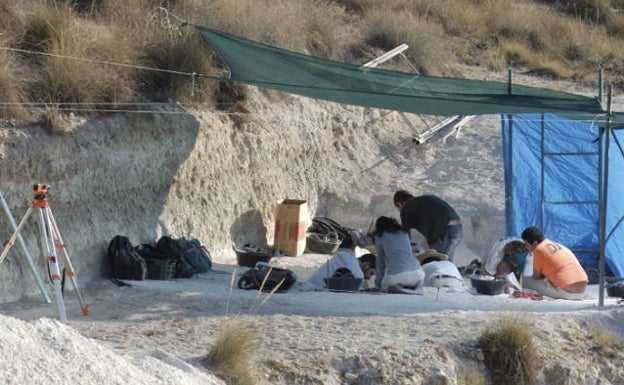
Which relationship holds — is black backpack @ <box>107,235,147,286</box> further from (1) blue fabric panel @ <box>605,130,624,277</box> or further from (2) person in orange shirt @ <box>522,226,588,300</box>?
(1) blue fabric panel @ <box>605,130,624,277</box>

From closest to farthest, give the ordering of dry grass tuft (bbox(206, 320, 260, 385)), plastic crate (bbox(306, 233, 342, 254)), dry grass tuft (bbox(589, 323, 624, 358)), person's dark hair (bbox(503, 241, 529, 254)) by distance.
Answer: dry grass tuft (bbox(206, 320, 260, 385)) → dry grass tuft (bbox(589, 323, 624, 358)) → person's dark hair (bbox(503, 241, 529, 254)) → plastic crate (bbox(306, 233, 342, 254))

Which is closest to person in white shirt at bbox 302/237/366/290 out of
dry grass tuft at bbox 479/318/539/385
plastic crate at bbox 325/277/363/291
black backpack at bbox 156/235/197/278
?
plastic crate at bbox 325/277/363/291

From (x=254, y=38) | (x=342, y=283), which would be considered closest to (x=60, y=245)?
(x=342, y=283)

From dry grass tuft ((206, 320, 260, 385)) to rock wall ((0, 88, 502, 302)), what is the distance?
337 centimetres

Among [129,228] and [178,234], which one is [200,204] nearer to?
[178,234]

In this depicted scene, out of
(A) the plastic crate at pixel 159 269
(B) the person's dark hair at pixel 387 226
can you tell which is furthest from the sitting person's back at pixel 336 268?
(A) the plastic crate at pixel 159 269

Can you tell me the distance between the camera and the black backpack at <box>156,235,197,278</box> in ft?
45.9

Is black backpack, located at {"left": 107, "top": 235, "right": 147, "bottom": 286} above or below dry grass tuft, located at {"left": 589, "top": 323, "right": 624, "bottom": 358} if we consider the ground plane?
above

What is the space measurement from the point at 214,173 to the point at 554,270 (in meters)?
4.80

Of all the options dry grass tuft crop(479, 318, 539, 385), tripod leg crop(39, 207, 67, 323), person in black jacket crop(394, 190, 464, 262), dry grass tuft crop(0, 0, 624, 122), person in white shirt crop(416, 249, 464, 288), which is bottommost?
dry grass tuft crop(479, 318, 539, 385)

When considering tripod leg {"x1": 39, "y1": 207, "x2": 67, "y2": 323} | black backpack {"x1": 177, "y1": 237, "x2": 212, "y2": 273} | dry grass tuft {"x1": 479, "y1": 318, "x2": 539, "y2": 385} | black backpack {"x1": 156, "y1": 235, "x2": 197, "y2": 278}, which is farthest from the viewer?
black backpack {"x1": 177, "y1": 237, "x2": 212, "y2": 273}

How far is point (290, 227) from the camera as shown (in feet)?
54.9

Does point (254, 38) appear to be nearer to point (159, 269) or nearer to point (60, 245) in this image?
point (159, 269)

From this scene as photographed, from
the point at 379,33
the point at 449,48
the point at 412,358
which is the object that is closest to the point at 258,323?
the point at 412,358
